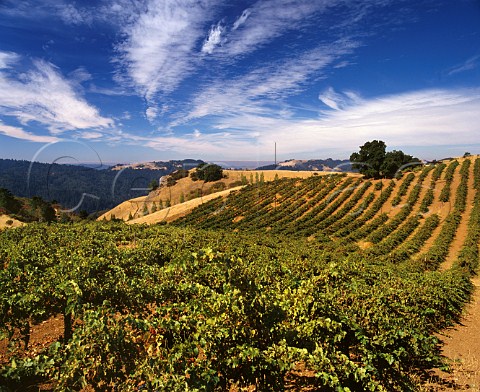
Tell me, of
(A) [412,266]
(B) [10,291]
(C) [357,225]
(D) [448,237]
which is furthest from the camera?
(C) [357,225]

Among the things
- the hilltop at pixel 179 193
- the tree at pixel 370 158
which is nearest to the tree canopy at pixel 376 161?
the tree at pixel 370 158

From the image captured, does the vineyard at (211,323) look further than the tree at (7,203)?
No

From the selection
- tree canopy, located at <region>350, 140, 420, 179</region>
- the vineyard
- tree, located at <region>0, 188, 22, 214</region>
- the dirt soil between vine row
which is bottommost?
tree, located at <region>0, 188, 22, 214</region>

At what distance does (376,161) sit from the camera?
56.3 m

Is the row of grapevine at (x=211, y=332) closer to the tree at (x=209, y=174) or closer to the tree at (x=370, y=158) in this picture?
the tree at (x=370, y=158)

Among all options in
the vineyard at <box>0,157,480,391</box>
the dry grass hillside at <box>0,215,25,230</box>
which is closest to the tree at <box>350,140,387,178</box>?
the vineyard at <box>0,157,480,391</box>

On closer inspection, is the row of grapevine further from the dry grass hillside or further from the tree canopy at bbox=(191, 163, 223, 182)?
the tree canopy at bbox=(191, 163, 223, 182)

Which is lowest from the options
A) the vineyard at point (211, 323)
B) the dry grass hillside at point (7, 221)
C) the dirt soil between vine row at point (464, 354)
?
the dry grass hillside at point (7, 221)

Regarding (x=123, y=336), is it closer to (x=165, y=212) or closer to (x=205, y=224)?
(x=205, y=224)

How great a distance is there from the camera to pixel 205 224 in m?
50.1

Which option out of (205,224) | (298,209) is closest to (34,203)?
(205,224)

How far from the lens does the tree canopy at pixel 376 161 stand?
55578 millimetres

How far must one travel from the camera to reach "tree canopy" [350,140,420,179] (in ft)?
182

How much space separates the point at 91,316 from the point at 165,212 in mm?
63097
